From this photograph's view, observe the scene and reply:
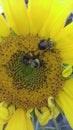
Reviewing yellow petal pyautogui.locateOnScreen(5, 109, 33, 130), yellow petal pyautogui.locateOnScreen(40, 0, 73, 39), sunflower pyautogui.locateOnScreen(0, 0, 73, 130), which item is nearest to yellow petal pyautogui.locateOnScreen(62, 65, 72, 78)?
sunflower pyautogui.locateOnScreen(0, 0, 73, 130)

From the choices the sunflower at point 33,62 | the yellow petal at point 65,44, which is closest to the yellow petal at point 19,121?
the sunflower at point 33,62

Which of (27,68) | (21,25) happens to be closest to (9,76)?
(27,68)

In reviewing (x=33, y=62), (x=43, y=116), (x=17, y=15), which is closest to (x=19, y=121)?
(x=43, y=116)

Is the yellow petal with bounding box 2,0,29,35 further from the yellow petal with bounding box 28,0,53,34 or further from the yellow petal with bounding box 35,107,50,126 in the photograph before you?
the yellow petal with bounding box 35,107,50,126

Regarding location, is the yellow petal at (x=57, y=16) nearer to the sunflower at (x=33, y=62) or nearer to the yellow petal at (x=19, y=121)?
the sunflower at (x=33, y=62)

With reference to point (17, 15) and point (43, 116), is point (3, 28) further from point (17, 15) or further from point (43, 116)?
point (43, 116)

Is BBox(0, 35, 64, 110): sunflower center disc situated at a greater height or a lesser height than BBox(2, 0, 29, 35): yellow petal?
lesser
